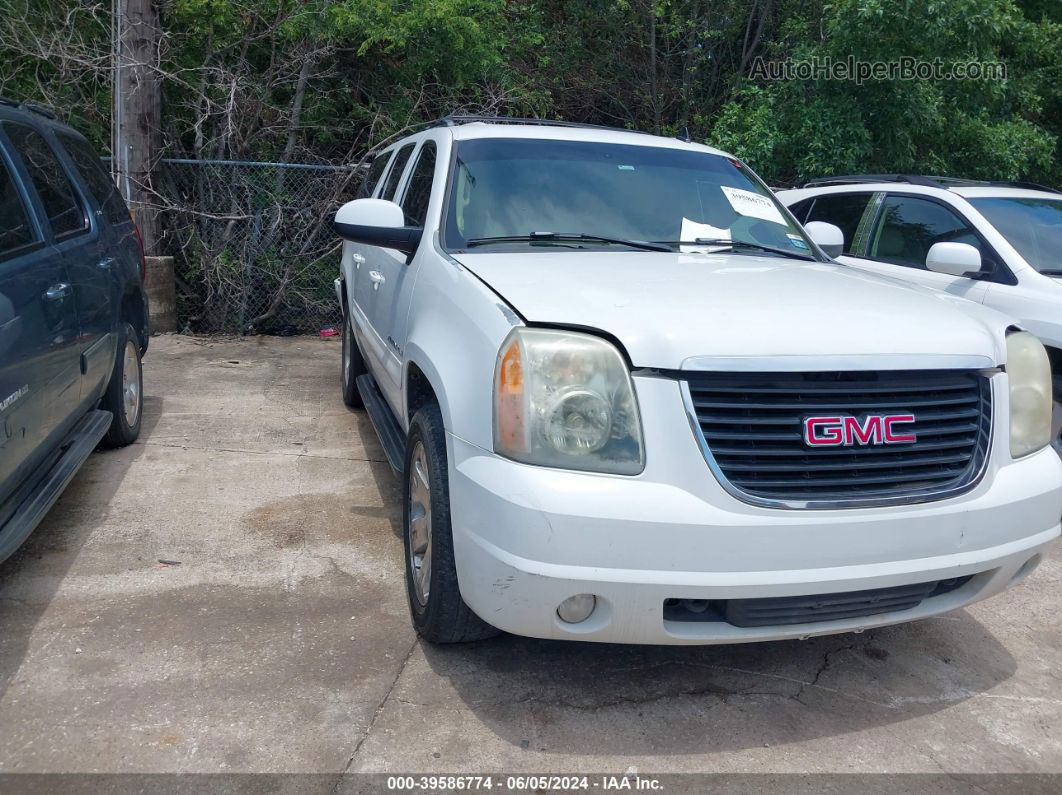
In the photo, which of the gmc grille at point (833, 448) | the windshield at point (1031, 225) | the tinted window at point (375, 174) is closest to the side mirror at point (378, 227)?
the gmc grille at point (833, 448)

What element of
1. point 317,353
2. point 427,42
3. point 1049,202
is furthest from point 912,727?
point 427,42

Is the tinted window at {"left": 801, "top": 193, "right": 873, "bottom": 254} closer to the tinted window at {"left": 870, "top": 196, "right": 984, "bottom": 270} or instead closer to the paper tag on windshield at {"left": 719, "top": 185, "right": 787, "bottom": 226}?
the tinted window at {"left": 870, "top": 196, "right": 984, "bottom": 270}

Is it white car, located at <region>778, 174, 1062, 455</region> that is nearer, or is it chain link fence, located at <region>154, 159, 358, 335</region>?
white car, located at <region>778, 174, 1062, 455</region>

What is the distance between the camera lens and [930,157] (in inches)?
403

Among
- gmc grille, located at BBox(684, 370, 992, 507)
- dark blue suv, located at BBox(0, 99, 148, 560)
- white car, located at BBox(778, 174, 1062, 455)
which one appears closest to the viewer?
gmc grille, located at BBox(684, 370, 992, 507)

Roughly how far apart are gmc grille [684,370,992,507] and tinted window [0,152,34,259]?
279 centimetres

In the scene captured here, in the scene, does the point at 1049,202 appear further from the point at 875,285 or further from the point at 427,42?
the point at 427,42

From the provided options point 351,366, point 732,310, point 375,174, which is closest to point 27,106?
point 375,174

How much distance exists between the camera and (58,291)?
4016 millimetres

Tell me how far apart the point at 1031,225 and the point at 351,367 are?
4437 mm

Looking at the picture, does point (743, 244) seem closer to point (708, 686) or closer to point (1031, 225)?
point (708, 686)

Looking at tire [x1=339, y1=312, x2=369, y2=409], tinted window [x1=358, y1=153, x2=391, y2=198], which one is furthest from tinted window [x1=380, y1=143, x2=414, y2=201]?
tire [x1=339, y1=312, x2=369, y2=409]

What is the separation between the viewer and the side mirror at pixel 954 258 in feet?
17.3

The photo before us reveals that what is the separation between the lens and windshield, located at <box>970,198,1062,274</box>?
5.61 metres
